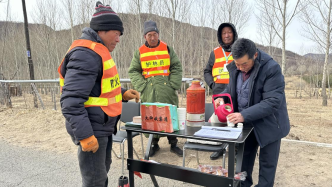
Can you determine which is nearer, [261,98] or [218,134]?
[218,134]

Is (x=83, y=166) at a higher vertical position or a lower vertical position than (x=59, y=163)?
higher

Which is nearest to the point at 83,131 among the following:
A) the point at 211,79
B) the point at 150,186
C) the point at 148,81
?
the point at 150,186

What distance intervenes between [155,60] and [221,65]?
1.00 meters

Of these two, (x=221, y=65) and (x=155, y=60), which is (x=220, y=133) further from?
(x=155, y=60)

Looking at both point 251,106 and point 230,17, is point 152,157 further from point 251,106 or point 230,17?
point 230,17

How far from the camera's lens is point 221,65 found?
11.4ft

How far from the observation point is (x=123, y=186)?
85.6 inches

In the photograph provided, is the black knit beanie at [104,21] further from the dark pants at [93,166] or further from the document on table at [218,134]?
the document on table at [218,134]

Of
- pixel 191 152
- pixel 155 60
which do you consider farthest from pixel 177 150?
pixel 155 60

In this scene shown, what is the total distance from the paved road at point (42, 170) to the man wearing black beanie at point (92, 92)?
133cm

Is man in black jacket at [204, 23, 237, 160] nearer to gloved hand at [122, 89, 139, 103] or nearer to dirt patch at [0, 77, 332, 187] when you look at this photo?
dirt patch at [0, 77, 332, 187]

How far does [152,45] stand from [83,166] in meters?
2.32

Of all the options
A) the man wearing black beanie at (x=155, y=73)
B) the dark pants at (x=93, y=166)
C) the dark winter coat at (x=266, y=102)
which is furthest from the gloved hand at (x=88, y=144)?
the man wearing black beanie at (x=155, y=73)

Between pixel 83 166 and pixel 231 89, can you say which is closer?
pixel 83 166
